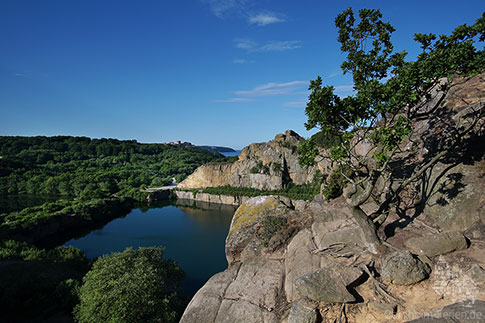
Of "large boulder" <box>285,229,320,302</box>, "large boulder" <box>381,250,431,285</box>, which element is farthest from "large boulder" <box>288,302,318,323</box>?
"large boulder" <box>381,250,431,285</box>

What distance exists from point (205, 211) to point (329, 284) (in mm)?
62480

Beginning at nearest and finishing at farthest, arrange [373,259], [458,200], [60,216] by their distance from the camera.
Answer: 1. [373,259]
2. [458,200]
3. [60,216]

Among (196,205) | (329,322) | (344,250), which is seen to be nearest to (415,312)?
(329,322)

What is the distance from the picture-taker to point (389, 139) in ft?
21.0

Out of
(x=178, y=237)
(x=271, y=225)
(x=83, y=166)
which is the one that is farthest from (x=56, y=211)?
(x=83, y=166)

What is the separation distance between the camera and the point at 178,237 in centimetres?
4388

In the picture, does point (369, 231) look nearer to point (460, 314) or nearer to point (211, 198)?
point (460, 314)

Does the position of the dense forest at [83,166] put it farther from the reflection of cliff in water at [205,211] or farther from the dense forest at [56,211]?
the reflection of cliff in water at [205,211]

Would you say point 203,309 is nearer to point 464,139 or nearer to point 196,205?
point 464,139

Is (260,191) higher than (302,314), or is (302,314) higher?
(302,314)

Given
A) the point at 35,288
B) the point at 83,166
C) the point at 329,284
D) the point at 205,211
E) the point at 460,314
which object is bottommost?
the point at 205,211

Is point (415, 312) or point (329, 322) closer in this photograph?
point (415, 312)

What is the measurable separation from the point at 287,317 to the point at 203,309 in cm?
256

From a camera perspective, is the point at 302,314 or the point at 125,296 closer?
the point at 302,314
